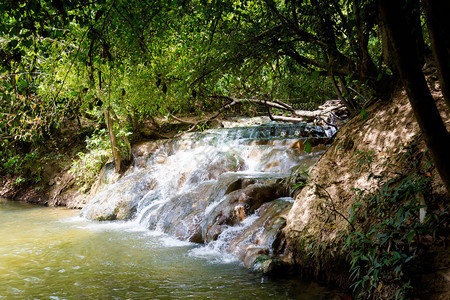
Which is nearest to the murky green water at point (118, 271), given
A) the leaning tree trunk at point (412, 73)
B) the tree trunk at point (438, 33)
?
the leaning tree trunk at point (412, 73)

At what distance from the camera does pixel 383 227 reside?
3.16m

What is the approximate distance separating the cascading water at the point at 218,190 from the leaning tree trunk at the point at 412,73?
303 cm

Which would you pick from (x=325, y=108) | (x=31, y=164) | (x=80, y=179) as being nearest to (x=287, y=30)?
(x=325, y=108)

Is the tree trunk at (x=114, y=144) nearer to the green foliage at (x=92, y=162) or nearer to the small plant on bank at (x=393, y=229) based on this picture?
the green foliage at (x=92, y=162)

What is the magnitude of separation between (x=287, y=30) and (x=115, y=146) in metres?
9.01

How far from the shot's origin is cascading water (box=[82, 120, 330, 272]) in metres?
5.76

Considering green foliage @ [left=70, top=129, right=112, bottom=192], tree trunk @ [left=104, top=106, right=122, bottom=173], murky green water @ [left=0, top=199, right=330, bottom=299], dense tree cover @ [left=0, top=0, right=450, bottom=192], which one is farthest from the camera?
green foliage @ [left=70, top=129, right=112, bottom=192]

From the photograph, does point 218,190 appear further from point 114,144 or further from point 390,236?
point 114,144

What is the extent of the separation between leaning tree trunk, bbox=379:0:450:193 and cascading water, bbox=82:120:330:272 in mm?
3034

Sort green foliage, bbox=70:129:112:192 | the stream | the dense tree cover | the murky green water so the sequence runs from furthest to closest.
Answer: green foliage, bbox=70:129:112:192
the stream
the murky green water
the dense tree cover

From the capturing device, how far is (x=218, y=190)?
24.7 ft

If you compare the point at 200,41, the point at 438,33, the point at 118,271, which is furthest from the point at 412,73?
the point at 118,271

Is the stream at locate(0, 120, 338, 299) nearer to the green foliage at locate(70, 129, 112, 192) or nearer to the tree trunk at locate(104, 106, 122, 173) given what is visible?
the tree trunk at locate(104, 106, 122, 173)

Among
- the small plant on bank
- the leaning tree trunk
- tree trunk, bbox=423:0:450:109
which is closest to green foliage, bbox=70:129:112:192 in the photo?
the small plant on bank
